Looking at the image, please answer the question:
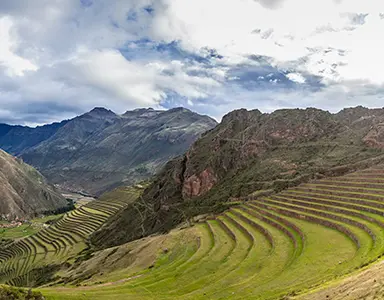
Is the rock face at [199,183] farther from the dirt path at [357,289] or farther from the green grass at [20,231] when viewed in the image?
the green grass at [20,231]

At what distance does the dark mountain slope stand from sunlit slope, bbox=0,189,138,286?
377 inches

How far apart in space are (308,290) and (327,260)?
321 inches

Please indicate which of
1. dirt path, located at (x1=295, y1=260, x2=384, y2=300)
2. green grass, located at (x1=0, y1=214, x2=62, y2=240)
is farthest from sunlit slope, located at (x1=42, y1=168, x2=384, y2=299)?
green grass, located at (x1=0, y1=214, x2=62, y2=240)

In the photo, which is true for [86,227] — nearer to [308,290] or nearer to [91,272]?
[91,272]

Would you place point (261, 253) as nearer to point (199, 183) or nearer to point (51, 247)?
point (199, 183)

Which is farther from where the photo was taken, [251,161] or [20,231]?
[20,231]

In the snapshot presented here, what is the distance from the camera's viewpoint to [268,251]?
37562 millimetres

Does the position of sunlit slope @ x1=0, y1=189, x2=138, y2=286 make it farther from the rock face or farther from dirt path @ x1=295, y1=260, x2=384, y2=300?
dirt path @ x1=295, y1=260, x2=384, y2=300

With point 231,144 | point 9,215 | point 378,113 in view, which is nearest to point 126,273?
point 231,144

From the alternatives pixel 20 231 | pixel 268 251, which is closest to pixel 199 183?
pixel 268 251

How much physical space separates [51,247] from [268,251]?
87041 mm

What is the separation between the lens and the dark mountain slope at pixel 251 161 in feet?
255

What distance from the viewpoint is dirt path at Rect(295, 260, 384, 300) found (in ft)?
59.3

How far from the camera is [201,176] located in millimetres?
100938
